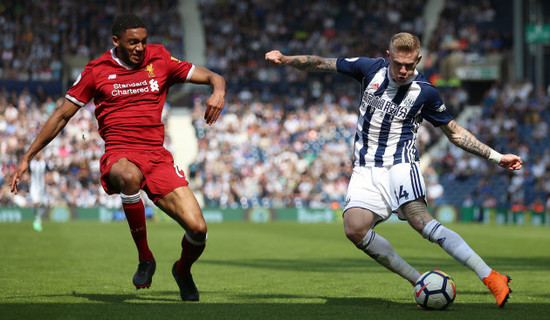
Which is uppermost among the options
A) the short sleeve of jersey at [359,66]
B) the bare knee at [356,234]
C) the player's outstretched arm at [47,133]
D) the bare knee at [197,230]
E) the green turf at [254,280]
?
the short sleeve of jersey at [359,66]

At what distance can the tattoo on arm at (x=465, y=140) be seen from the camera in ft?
24.8

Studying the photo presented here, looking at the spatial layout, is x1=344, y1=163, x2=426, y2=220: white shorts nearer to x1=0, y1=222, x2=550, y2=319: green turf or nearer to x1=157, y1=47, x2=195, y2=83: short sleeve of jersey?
x1=0, y1=222, x2=550, y2=319: green turf

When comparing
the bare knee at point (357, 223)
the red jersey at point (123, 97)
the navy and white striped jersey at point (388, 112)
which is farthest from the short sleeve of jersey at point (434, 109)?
the red jersey at point (123, 97)

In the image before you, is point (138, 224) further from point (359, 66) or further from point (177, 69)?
point (359, 66)

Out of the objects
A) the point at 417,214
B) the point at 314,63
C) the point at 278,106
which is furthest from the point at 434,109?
the point at 278,106

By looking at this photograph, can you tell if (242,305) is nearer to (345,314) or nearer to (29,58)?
(345,314)

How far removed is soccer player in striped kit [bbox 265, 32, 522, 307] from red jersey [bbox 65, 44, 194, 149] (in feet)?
3.95

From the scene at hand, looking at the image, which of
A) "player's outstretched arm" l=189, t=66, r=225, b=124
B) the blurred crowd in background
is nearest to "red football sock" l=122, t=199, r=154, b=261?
"player's outstretched arm" l=189, t=66, r=225, b=124

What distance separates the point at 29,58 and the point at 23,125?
15.3ft

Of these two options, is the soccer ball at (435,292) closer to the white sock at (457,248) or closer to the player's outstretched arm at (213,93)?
the white sock at (457,248)

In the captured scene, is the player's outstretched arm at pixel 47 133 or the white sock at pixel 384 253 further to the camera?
the white sock at pixel 384 253

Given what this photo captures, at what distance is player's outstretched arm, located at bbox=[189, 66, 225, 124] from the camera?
7195 mm

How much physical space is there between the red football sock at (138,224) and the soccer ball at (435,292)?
249cm

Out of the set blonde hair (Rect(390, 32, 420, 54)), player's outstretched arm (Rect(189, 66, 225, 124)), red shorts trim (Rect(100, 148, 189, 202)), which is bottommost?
red shorts trim (Rect(100, 148, 189, 202))
